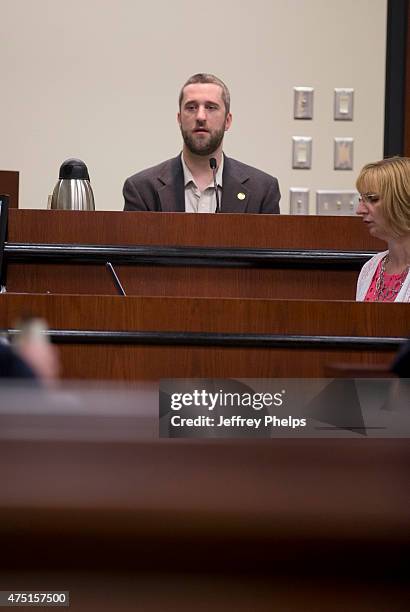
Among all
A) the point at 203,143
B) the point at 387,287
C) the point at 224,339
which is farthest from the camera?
the point at 203,143

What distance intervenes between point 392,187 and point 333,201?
6.89 feet

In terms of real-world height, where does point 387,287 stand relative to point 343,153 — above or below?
below

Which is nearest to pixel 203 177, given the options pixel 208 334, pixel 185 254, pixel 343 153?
pixel 185 254

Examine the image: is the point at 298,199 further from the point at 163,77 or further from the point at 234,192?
the point at 234,192

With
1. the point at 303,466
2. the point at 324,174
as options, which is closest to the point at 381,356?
the point at 303,466

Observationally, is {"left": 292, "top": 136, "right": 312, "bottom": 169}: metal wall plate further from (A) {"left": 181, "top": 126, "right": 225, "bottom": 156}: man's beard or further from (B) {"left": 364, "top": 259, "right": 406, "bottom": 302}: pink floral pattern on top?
(B) {"left": 364, "top": 259, "right": 406, "bottom": 302}: pink floral pattern on top

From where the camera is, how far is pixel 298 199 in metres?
4.71

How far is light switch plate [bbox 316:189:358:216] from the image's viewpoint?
4707 millimetres

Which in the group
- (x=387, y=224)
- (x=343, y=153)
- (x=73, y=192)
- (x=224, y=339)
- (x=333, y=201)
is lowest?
(x=224, y=339)

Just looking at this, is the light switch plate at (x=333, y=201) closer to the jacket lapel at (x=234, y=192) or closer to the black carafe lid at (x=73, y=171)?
the jacket lapel at (x=234, y=192)

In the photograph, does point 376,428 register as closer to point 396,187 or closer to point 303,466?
point 303,466

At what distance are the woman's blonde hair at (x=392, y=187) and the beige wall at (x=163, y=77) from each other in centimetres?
207

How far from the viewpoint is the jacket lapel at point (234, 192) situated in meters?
3.33

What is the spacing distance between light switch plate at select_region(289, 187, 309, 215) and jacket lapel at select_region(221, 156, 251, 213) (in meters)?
1.28
